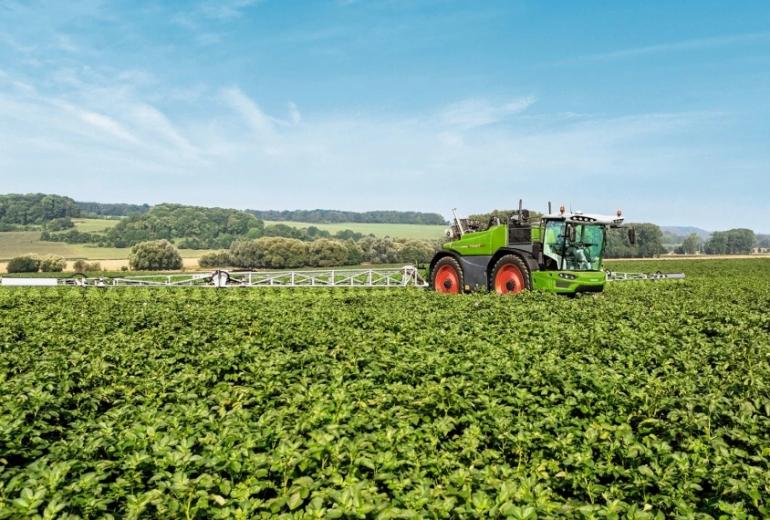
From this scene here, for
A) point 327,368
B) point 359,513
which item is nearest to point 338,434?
point 359,513

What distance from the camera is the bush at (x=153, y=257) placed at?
61.1 metres

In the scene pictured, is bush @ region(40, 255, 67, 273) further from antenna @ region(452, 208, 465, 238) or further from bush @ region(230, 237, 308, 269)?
antenna @ region(452, 208, 465, 238)

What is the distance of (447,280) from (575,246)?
5.62 m

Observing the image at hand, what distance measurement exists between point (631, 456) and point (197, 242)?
287 ft

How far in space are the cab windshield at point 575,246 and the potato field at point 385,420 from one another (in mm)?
6034

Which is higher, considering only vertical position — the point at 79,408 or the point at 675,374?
the point at 675,374

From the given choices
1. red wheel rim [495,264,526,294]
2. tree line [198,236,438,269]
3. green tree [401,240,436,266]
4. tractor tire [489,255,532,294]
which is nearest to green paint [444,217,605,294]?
tractor tire [489,255,532,294]

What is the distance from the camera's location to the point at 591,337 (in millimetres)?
9969

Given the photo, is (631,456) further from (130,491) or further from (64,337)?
(64,337)

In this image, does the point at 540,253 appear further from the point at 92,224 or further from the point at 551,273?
the point at 92,224

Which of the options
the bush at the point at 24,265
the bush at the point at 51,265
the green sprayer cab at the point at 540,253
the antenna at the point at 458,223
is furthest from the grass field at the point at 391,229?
the green sprayer cab at the point at 540,253

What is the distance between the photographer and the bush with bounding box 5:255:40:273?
191ft

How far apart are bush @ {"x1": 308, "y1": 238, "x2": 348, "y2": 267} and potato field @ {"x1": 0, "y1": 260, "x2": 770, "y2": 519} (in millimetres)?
50567

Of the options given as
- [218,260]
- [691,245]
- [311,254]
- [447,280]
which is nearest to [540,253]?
[447,280]
